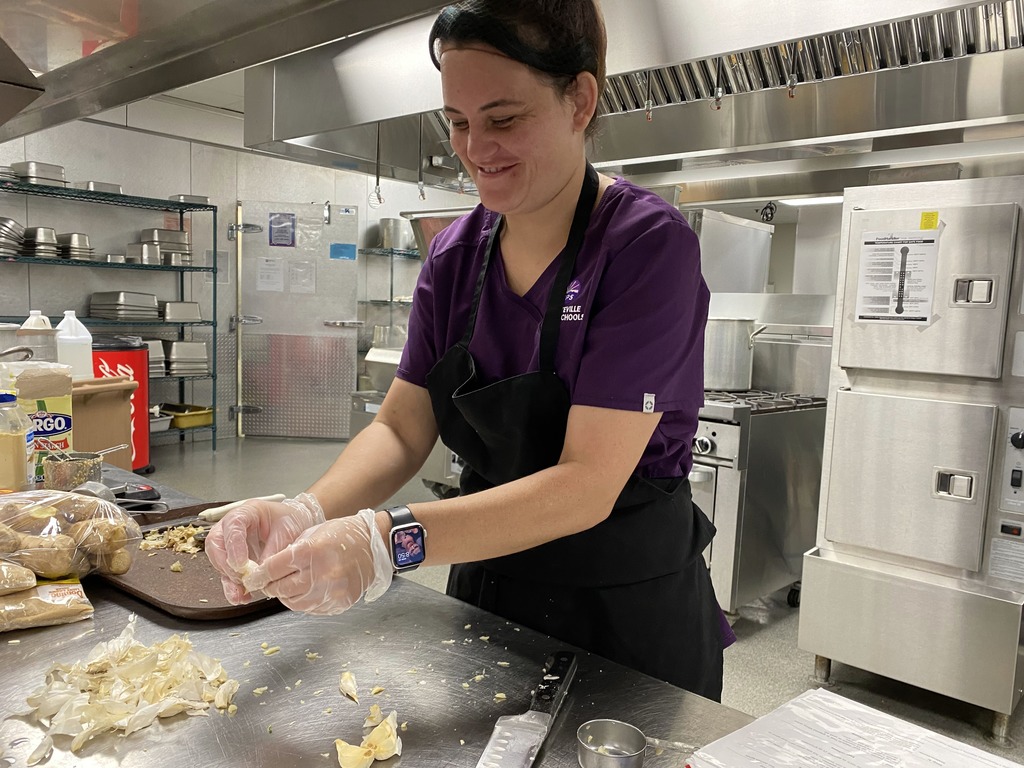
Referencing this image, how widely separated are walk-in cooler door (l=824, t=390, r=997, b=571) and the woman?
5.31ft

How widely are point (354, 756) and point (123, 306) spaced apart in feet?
20.3

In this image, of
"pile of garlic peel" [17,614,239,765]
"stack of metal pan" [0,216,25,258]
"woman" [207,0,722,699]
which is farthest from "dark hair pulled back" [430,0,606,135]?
"stack of metal pan" [0,216,25,258]

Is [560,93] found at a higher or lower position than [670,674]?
higher

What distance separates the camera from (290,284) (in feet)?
24.6

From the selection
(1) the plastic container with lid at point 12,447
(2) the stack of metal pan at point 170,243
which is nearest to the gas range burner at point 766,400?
(1) the plastic container with lid at point 12,447

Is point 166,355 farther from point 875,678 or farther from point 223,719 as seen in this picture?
point 223,719

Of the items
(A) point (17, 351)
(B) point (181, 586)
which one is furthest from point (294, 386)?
(B) point (181, 586)

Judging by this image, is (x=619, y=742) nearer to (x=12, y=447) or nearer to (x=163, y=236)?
(x=12, y=447)

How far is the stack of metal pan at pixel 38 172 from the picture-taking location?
18.1ft

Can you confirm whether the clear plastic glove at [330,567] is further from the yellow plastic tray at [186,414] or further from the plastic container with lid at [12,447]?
the yellow plastic tray at [186,414]

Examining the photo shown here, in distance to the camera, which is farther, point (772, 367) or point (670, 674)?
point (772, 367)

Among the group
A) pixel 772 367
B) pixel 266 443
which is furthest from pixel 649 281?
pixel 266 443

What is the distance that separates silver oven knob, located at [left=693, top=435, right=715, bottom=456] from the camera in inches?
129

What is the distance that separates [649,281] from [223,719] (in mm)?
819
